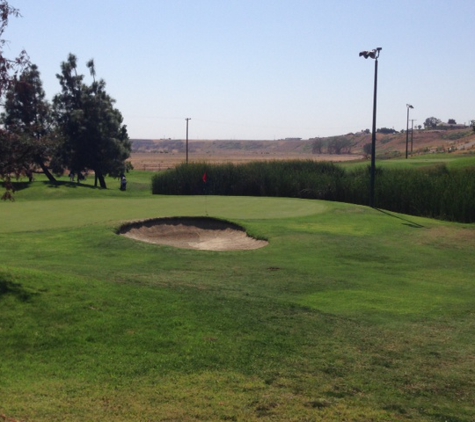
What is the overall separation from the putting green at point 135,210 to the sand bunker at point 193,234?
3.21 feet

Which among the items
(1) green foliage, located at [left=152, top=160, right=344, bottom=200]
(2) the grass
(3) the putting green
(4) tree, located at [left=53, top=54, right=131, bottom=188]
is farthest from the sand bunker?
(4) tree, located at [left=53, top=54, right=131, bottom=188]

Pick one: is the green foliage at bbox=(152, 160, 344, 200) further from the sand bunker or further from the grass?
the grass

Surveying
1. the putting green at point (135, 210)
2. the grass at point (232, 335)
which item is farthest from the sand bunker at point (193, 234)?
the grass at point (232, 335)

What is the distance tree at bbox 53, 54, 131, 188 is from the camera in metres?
47.8

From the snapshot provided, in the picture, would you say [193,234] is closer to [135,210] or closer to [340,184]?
[135,210]

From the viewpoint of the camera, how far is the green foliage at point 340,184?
98.1ft

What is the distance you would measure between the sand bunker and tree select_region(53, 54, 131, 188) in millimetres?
27662

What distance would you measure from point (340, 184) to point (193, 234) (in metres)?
16.5

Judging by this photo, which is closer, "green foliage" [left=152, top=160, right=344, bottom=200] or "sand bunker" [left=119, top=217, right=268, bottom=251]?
"sand bunker" [left=119, top=217, right=268, bottom=251]

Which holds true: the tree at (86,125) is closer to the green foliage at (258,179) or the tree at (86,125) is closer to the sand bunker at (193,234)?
the green foliage at (258,179)

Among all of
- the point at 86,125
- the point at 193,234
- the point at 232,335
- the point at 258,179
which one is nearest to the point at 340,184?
the point at 258,179

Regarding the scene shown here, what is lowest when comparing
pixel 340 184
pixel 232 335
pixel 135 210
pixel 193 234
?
pixel 232 335

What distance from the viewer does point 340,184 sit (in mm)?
35906

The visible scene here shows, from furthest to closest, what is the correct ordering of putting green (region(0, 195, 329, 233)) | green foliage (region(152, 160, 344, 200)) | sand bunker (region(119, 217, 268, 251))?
green foliage (region(152, 160, 344, 200)), putting green (region(0, 195, 329, 233)), sand bunker (region(119, 217, 268, 251))
